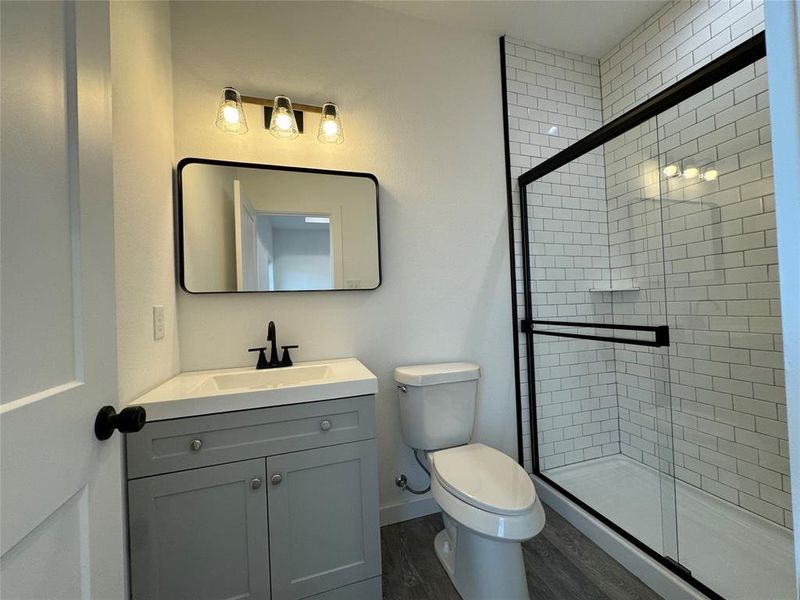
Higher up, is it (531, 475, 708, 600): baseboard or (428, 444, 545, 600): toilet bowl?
(428, 444, 545, 600): toilet bowl

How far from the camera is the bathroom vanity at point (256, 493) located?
1.05 meters

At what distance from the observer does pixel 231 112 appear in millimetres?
1497

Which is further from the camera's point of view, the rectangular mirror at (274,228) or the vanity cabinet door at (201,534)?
the rectangular mirror at (274,228)

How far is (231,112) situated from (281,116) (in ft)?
0.71

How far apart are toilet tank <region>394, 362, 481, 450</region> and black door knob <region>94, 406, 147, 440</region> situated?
1.11m

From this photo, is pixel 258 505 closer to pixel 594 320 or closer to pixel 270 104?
pixel 270 104

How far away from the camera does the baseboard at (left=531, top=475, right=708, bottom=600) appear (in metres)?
1.24

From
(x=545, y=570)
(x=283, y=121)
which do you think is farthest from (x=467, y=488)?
(x=283, y=121)

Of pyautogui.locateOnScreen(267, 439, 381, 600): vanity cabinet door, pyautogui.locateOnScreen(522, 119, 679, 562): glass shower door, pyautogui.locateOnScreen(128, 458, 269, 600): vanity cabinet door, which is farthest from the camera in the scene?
pyautogui.locateOnScreen(522, 119, 679, 562): glass shower door

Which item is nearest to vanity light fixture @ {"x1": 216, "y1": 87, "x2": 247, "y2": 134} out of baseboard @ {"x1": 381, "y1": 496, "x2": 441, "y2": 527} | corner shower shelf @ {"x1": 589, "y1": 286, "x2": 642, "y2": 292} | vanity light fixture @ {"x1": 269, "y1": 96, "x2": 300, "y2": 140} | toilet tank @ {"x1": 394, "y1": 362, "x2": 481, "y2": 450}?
vanity light fixture @ {"x1": 269, "y1": 96, "x2": 300, "y2": 140}

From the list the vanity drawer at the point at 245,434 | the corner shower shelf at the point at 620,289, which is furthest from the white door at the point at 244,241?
the corner shower shelf at the point at 620,289

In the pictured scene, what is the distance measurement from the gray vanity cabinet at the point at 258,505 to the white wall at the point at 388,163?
1.65ft

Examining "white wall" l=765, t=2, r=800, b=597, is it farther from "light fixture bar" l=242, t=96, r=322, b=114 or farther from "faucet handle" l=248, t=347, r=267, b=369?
"light fixture bar" l=242, t=96, r=322, b=114

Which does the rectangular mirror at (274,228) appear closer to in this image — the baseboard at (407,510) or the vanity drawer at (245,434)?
the vanity drawer at (245,434)
